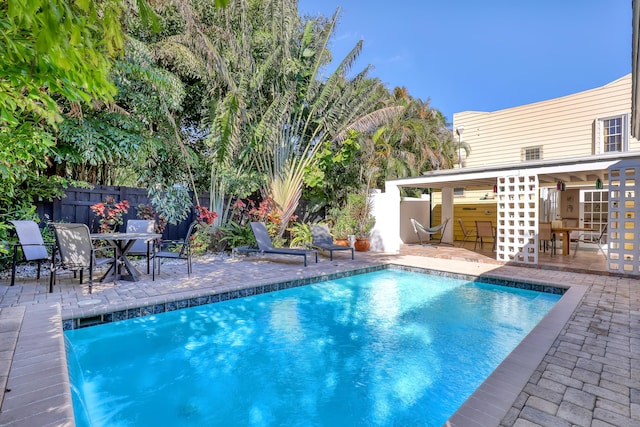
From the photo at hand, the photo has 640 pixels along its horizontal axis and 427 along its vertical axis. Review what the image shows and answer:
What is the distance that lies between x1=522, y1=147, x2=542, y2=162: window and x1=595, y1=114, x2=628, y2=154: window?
1914 millimetres

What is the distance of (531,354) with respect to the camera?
339cm

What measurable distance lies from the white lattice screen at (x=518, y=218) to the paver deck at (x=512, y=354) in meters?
2.12

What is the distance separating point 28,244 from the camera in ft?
19.7

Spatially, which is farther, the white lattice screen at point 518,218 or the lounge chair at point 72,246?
the white lattice screen at point 518,218

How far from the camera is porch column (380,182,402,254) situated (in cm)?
1200

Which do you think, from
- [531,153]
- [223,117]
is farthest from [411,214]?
[223,117]

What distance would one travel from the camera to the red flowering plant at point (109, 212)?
8.49 m

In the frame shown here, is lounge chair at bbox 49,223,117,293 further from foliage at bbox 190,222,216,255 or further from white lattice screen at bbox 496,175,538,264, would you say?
white lattice screen at bbox 496,175,538,264

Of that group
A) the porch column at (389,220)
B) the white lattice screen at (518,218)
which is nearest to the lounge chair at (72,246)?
the porch column at (389,220)

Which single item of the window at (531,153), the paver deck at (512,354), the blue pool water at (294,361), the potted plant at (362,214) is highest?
the window at (531,153)

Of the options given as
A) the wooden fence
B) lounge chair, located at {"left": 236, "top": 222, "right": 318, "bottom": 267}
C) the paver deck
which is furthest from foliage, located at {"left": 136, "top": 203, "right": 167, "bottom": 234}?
the paver deck

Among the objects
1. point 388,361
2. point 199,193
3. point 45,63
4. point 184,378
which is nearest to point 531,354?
point 388,361

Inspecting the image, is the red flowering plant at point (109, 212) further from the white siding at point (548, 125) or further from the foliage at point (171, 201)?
the white siding at point (548, 125)

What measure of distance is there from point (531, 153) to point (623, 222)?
758 centimetres
